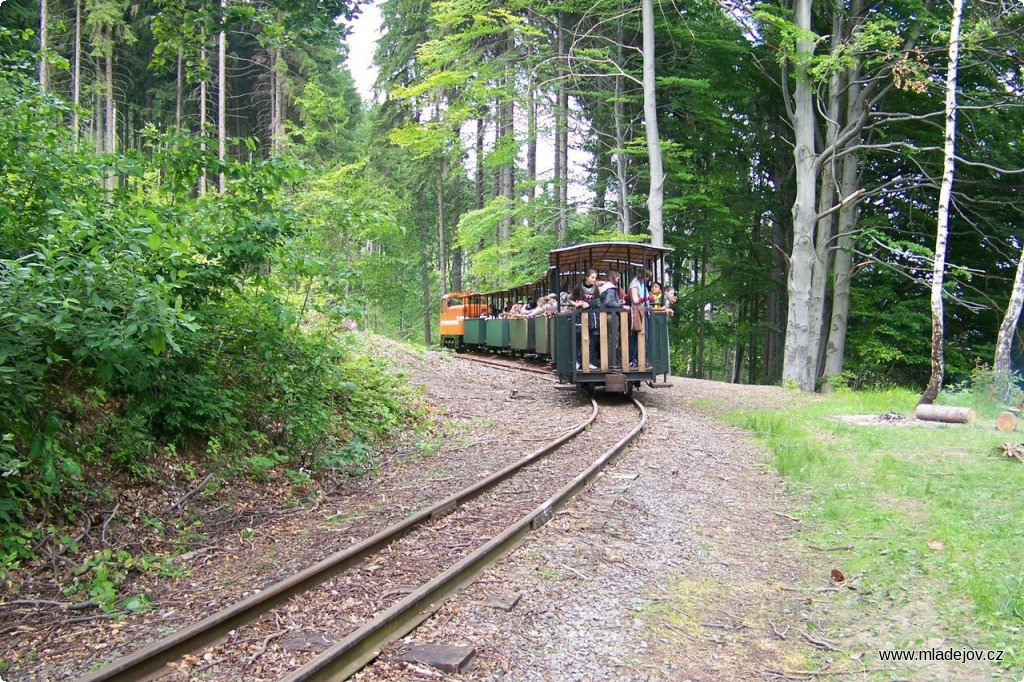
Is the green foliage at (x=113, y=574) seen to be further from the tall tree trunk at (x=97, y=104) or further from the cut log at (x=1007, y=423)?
the tall tree trunk at (x=97, y=104)

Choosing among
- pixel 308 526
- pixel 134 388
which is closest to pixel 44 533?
pixel 134 388

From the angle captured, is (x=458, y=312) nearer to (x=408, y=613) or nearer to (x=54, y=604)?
(x=54, y=604)

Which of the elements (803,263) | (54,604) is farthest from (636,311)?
(54,604)

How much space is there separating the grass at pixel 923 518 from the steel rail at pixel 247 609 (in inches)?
125

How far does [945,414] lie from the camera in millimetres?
10430

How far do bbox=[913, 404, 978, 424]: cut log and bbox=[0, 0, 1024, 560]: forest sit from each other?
1.92 m

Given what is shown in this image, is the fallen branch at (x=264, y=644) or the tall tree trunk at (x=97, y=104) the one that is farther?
the tall tree trunk at (x=97, y=104)

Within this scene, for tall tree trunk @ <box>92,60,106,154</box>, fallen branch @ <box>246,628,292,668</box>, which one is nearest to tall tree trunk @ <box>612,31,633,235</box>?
tall tree trunk @ <box>92,60,106,154</box>

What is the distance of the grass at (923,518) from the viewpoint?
3.94 meters

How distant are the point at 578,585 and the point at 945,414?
8624mm

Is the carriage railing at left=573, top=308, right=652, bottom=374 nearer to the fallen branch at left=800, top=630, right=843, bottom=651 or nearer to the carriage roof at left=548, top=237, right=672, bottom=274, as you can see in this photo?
the carriage roof at left=548, top=237, right=672, bottom=274

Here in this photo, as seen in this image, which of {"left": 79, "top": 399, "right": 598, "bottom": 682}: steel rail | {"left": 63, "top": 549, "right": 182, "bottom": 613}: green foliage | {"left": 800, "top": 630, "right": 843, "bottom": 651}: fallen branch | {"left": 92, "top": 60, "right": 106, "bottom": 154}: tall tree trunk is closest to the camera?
{"left": 79, "top": 399, "right": 598, "bottom": 682}: steel rail

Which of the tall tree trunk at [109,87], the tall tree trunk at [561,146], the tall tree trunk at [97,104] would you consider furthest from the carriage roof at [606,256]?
the tall tree trunk at [97,104]

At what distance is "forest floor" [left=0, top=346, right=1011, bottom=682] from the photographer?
355cm
